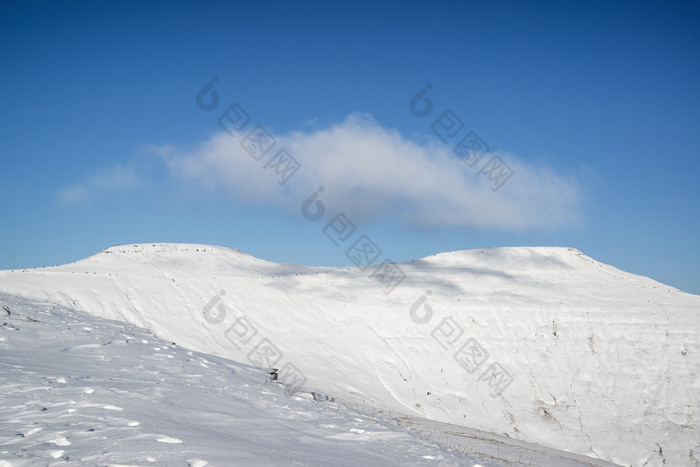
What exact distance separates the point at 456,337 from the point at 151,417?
105 feet

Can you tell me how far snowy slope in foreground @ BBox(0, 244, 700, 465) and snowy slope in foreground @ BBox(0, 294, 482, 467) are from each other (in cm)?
1379

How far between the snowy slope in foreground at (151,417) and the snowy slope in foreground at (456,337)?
13787 mm

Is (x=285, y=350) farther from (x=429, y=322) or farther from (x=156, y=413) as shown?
(x=156, y=413)

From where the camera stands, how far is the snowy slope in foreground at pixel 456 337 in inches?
1117

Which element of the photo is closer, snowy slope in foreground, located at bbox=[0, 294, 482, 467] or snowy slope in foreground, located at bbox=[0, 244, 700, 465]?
snowy slope in foreground, located at bbox=[0, 294, 482, 467]

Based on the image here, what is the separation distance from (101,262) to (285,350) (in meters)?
18.6

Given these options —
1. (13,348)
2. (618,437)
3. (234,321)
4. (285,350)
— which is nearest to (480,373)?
(618,437)

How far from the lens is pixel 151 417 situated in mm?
7094

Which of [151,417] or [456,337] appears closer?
[151,417]

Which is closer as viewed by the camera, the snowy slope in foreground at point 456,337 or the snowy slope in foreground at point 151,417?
the snowy slope in foreground at point 151,417

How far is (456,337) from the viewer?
36688 millimetres

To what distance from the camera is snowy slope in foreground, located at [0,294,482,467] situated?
5562mm

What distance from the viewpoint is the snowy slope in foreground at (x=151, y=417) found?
5562 mm

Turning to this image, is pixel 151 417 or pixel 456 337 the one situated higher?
pixel 456 337
